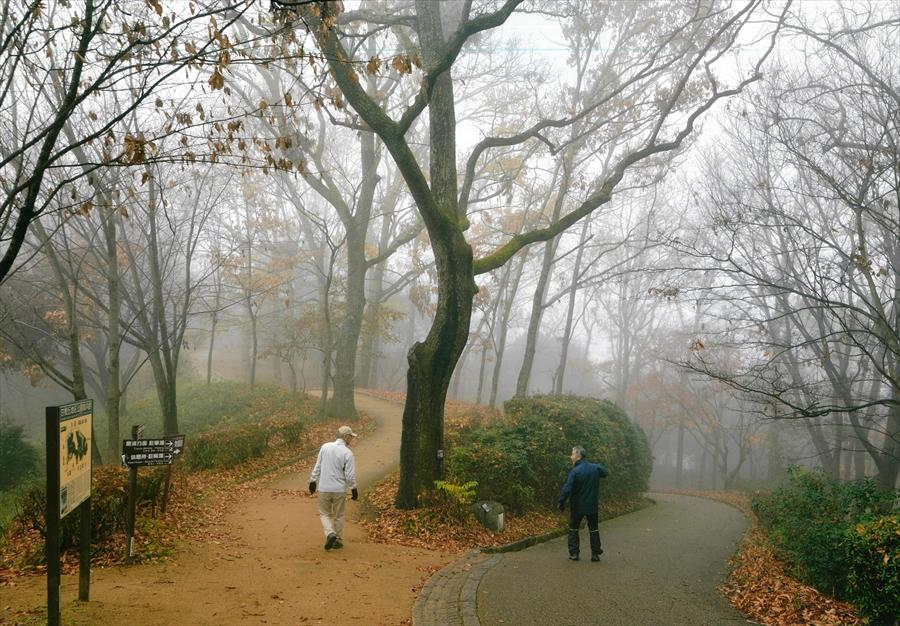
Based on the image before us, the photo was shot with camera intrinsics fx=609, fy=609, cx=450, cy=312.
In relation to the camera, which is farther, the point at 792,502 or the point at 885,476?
the point at 885,476

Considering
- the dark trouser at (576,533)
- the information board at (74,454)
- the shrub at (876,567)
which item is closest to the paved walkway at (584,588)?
the dark trouser at (576,533)

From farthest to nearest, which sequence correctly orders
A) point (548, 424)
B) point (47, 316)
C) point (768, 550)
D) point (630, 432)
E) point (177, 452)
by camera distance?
point (47, 316), point (630, 432), point (548, 424), point (768, 550), point (177, 452)

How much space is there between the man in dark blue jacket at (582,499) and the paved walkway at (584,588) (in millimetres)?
252

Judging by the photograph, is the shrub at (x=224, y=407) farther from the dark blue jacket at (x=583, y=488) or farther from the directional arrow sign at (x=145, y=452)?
the dark blue jacket at (x=583, y=488)

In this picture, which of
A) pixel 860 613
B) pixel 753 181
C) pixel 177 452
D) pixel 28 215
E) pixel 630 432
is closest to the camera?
pixel 28 215

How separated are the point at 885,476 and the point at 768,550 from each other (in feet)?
17.7

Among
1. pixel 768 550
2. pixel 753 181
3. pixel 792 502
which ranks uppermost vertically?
pixel 753 181

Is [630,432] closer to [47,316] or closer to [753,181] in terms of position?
[753,181]

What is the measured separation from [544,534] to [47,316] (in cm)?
1995

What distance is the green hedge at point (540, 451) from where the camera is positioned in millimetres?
10812

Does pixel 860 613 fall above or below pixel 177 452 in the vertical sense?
below

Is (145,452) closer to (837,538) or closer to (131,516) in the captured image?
(131,516)

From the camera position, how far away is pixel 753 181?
1550cm

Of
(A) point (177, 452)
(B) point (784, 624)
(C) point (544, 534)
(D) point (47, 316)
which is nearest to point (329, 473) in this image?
(A) point (177, 452)
